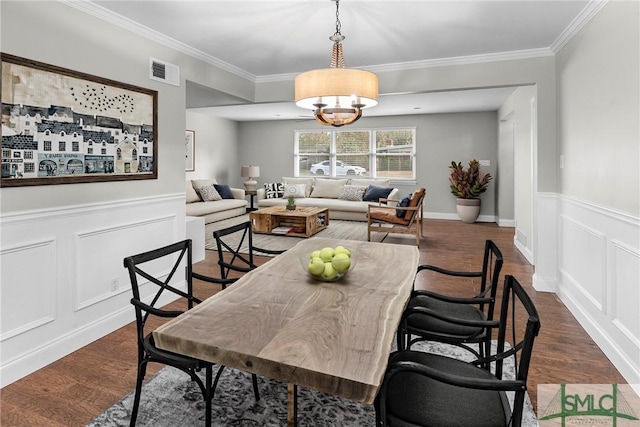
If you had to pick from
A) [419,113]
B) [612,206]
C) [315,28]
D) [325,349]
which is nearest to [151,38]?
[315,28]

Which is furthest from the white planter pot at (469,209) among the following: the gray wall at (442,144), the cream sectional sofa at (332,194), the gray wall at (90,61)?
the gray wall at (90,61)

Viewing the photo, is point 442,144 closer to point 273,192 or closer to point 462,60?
point 273,192

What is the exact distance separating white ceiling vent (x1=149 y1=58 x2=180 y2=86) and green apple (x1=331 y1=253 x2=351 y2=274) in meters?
2.44

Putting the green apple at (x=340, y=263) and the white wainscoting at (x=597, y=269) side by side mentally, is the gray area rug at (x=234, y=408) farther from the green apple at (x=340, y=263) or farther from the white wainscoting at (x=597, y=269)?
the white wainscoting at (x=597, y=269)

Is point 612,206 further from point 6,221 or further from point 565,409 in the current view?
point 6,221

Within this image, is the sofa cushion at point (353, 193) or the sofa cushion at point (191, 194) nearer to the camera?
the sofa cushion at point (191, 194)

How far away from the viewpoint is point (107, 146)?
284 cm

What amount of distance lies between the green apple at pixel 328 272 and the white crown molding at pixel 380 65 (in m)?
2.41

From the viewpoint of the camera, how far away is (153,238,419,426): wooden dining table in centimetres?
107

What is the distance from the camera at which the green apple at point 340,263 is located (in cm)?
178

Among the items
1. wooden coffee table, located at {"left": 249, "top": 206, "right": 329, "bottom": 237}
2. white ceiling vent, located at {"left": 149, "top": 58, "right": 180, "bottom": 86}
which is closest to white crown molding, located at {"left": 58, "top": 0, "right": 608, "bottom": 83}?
white ceiling vent, located at {"left": 149, "top": 58, "right": 180, "bottom": 86}

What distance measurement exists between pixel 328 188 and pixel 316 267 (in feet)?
23.3

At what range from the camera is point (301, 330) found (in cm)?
129

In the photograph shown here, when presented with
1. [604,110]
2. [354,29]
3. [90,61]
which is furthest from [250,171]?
[604,110]
